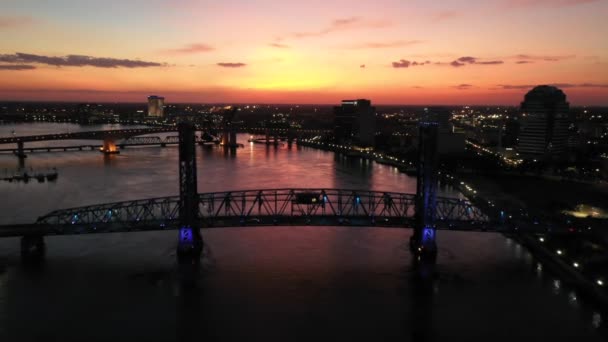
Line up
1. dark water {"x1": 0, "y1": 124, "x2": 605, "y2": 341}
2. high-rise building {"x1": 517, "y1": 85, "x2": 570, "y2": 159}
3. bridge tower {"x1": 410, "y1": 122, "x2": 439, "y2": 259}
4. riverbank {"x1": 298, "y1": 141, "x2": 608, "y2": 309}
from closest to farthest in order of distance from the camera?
dark water {"x1": 0, "y1": 124, "x2": 605, "y2": 341}
riverbank {"x1": 298, "y1": 141, "x2": 608, "y2": 309}
bridge tower {"x1": 410, "y1": 122, "x2": 439, "y2": 259}
high-rise building {"x1": 517, "y1": 85, "x2": 570, "y2": 159}

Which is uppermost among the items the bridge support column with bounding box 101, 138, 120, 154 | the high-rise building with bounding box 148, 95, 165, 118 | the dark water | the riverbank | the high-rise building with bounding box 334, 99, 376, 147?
the high-rise building with bounding box 148, 95, 165, 118

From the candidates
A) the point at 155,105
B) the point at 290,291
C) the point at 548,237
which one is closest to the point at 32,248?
the point at 290,291

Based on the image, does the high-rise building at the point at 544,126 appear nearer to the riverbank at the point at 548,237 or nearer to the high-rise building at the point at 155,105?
the riverbank at the point at 548,237

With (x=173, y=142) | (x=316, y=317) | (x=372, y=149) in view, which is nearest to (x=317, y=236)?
(x=316, y=317)

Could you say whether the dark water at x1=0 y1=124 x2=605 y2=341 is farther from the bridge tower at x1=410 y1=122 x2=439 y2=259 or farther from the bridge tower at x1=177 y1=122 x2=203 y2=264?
the bridge tower at x1=410 y1=122 x2=439 y2=259

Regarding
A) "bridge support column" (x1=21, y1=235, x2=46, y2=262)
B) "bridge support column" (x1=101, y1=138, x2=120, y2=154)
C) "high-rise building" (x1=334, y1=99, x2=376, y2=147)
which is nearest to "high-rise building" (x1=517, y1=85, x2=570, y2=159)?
"high-rise building" (x1=334, y1=99, x2=376, y2=147)

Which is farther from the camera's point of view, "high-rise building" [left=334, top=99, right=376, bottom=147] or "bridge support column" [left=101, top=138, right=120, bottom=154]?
"high-rise building" [left=334, top=99, right=376, bottom=147]
